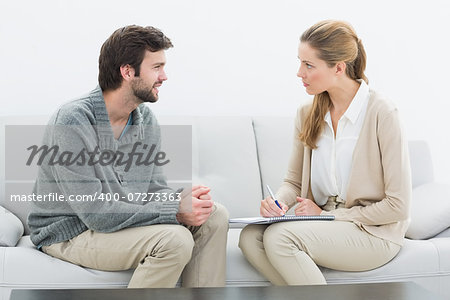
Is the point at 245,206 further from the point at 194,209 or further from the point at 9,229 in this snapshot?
the point at 9,229

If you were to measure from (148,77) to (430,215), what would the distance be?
1197 millimetres

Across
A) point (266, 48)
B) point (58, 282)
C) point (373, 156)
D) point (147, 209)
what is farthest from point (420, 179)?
point (58, 282)

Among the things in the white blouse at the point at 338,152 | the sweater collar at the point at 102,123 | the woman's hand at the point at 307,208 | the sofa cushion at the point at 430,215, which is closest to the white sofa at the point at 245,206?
the sofa cushion at the point at 430,215

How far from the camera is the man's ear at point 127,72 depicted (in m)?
2.32

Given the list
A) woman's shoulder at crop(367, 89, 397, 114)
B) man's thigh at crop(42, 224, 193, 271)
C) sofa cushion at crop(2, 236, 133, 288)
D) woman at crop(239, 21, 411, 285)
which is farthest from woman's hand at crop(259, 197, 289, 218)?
sofa cushion at crop(2, 236, 133, 288)

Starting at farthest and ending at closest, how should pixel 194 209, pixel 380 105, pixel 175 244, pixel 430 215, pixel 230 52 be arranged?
pixel 230 52 < pixel 430 215 < pixel 380 105 < pixel 194 209 < pixel 175 244

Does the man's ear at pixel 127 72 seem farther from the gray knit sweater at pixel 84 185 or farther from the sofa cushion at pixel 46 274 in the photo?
the sofa cushion at pixel 46 274

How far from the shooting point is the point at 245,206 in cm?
278

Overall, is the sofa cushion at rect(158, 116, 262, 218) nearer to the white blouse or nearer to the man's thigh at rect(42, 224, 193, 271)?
the white blouse

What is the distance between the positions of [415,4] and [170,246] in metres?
2.06

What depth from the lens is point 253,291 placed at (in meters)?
1.71

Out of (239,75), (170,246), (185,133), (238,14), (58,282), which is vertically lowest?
(58,282)

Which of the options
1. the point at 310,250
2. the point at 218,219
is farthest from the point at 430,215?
the point at 218,219

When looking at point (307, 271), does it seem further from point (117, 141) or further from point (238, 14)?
point (238, 14)
